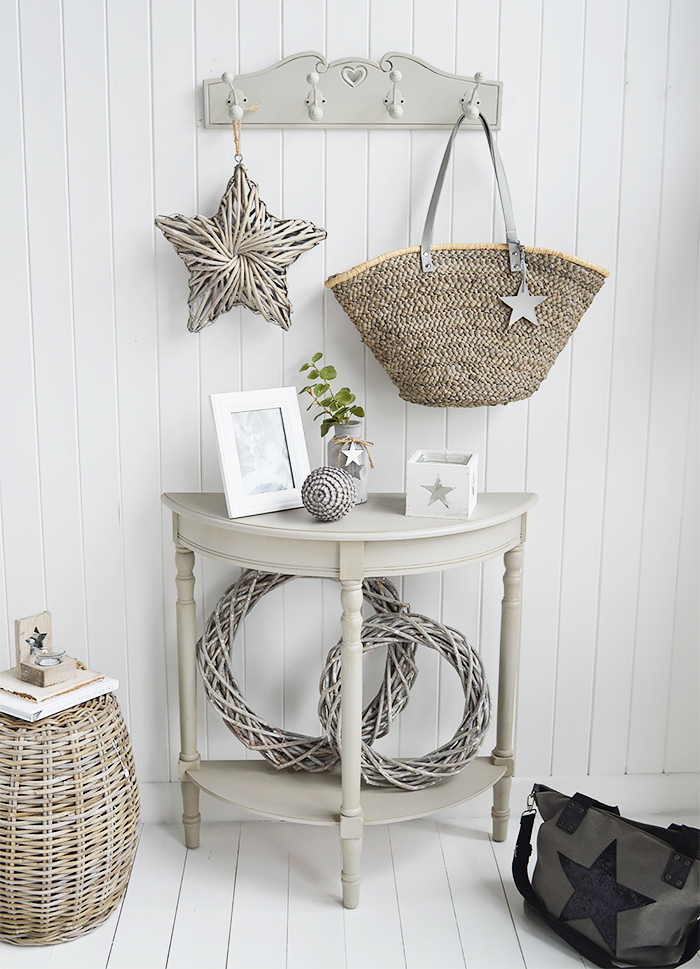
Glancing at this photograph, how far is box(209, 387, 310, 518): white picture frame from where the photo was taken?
165 centimetres

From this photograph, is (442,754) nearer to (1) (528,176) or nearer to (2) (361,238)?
(2) (361,238)

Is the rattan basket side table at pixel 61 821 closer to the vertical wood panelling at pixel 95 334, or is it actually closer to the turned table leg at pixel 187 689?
the turned table leg at pixel 187 689

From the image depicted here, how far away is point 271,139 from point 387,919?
1.67 meters

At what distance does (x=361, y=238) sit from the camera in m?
1.85

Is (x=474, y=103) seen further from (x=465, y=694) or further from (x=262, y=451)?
(x=465, y=694)

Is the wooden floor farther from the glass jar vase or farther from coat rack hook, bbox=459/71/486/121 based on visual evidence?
coat rack hook, bbox=459/71/486/121

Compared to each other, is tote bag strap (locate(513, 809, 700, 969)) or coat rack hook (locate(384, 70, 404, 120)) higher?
coat rack hook (locate(384, 70, 404, 120))

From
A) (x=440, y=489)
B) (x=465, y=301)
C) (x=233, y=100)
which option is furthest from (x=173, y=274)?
(x=440, y=489)

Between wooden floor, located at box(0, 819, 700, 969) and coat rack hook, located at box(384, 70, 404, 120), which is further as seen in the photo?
coat rack hook, located at box(384, 70, 404, 120)

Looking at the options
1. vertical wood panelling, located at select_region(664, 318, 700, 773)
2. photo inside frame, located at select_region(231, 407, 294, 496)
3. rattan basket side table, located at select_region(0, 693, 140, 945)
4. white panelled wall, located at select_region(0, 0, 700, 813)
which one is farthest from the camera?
vertical wood panelling, located at select_region(664, 318, 700, 773)

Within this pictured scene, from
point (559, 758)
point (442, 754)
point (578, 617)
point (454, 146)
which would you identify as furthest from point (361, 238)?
A: point (559, 758)

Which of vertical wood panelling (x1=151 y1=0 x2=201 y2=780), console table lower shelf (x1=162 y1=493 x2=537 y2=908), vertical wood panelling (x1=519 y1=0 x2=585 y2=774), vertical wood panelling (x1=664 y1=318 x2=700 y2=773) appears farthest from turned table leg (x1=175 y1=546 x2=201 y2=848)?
vertical wood panelling (x1=664 y1=318 x2=700 y2=773)

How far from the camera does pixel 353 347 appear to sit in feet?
A: 6.19

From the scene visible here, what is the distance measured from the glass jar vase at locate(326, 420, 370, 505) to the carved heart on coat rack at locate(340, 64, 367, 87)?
2.37ft
